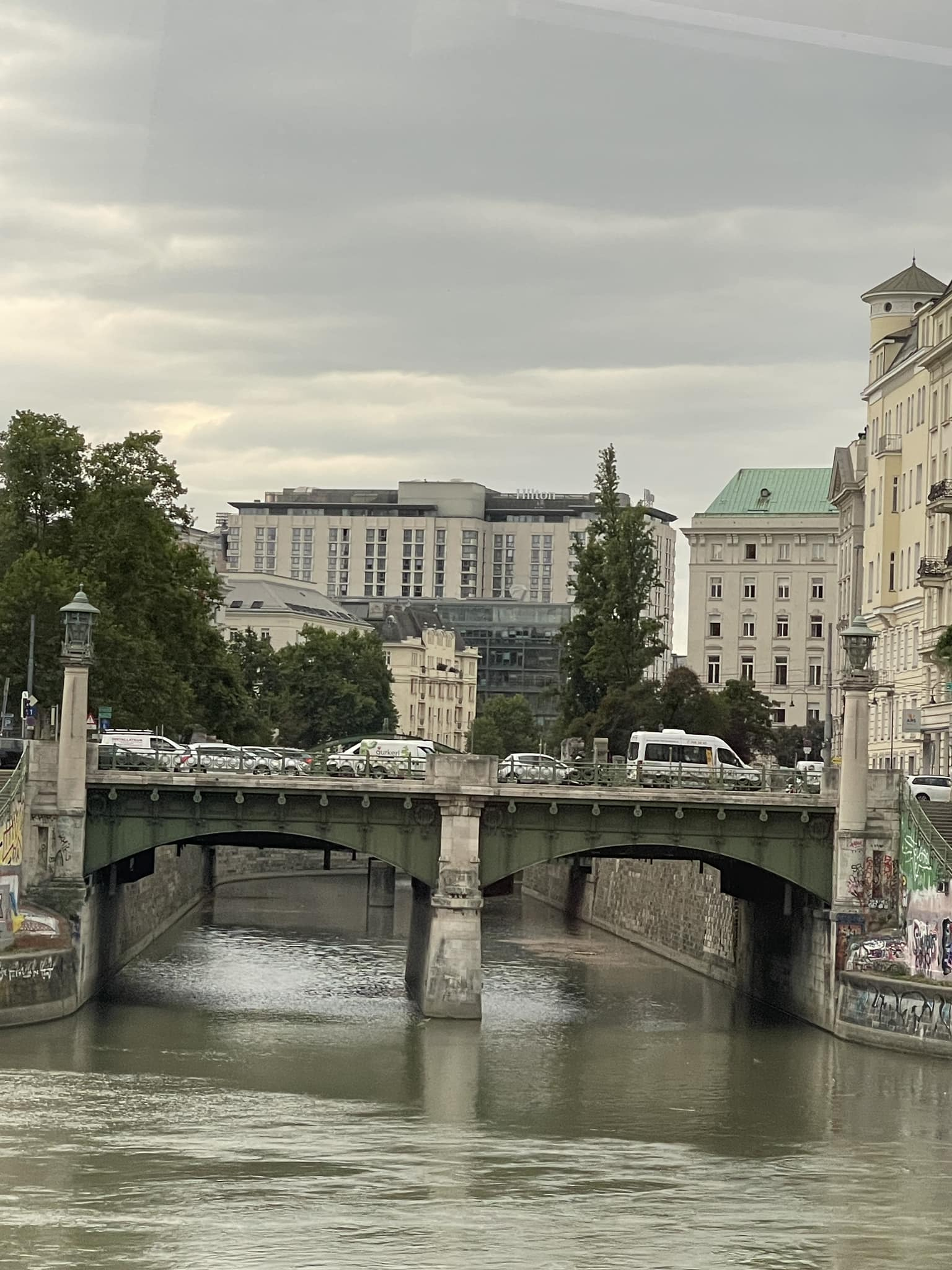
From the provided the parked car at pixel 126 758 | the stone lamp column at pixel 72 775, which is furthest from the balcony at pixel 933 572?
the stone lamp column at pixel 72 775

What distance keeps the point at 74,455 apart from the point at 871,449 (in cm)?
4158

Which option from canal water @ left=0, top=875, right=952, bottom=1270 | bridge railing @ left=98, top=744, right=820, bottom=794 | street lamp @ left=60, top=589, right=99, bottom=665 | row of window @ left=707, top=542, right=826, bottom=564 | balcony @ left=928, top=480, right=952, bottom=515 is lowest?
canal water @ left=0, top=875, right=952, bottom=1270

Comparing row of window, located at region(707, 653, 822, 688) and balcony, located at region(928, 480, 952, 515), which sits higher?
balcony, located at region(928, 480, 952, 515)

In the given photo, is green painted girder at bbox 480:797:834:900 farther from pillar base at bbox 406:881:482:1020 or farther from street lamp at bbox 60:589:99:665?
street lamp at bbox 60:589:99:665

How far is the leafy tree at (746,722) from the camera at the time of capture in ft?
452

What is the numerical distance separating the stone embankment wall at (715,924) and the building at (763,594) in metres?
62.3

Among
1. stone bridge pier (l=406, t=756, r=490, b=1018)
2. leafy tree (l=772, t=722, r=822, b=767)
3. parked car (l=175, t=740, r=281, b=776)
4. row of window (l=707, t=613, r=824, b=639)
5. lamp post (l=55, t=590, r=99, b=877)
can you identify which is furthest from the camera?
row of window (l=707, t=613, r=824, b=639)

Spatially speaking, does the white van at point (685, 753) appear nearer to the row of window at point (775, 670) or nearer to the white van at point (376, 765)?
the white van at point (376, 765)

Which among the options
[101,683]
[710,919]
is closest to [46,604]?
[101,683]

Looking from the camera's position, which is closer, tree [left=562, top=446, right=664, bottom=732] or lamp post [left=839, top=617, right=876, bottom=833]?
lamp post [left=839, top=617, right=876, bottom=833]

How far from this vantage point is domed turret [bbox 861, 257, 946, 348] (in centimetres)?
11862

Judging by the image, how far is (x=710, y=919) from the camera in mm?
88750

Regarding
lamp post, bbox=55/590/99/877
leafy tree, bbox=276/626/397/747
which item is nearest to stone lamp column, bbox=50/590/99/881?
lamp post, bbox=55/590/99/877

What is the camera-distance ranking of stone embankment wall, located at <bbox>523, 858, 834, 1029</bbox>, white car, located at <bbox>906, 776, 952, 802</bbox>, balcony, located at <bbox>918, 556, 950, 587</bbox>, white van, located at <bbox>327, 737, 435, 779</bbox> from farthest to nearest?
balcony, located at <bbox>918, 556, 950, 587</bbox> → white car, located at <bbox>906, 776, 952, 802</bbox> → stone embankment wall, located at <bbox>523, 858, 834, 1029</bbox> → white van, located at <bbox>327, 737, 435, 779</bbox>
